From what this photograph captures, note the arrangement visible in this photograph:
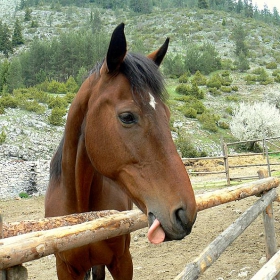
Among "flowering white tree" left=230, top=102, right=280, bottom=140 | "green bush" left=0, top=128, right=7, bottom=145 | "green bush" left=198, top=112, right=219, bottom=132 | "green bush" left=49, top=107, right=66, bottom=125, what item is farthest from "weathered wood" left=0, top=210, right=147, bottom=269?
"flowering white tree" left=230, top=102, right=280, bottom=140

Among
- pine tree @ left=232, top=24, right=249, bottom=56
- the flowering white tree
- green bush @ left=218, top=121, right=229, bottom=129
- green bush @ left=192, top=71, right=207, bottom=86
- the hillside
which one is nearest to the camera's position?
the flowering white tree

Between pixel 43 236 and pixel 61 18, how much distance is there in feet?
284

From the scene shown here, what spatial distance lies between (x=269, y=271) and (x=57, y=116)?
17554 millimetres

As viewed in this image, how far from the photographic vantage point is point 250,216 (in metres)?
3.10

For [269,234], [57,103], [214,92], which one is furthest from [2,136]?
[214,92]

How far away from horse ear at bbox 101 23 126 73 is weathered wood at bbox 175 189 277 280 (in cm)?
143

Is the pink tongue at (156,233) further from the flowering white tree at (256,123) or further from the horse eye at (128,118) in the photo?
the flowering white tree at (256,123)

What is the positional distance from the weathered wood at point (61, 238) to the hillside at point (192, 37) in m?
14.8

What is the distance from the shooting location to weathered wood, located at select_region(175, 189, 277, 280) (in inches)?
90.7

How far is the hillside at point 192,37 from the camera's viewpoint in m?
25.0

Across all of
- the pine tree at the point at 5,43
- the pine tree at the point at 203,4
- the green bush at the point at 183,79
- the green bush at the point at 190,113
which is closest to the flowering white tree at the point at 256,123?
the green bush at the point at 190,113

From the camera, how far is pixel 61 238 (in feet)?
4.95

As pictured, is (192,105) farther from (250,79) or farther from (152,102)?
(152,102)

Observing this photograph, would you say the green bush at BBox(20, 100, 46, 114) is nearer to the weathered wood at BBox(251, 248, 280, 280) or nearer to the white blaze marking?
the weathered wood at BBox(251, 248, 280, 280)
